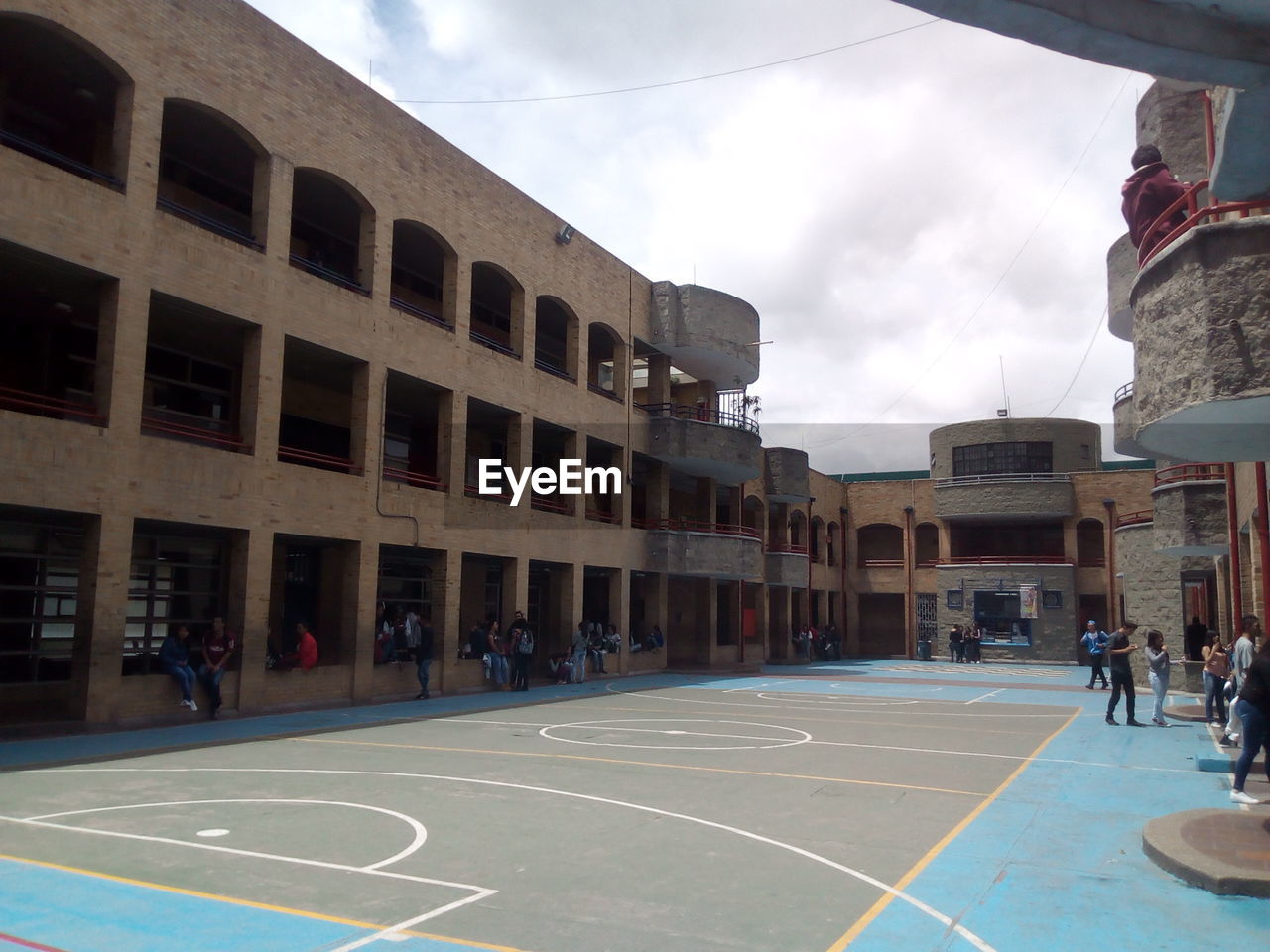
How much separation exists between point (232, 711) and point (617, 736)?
7.95 m

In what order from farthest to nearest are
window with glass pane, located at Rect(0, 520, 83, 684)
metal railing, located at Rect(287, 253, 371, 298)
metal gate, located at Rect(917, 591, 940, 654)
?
metal gate, located at Rect(917, 591, 940, 654) < metal railing, located at Rect(287, 253, 371, 298) < window with glass pane, located at Rect(0, 520, 83, 684)

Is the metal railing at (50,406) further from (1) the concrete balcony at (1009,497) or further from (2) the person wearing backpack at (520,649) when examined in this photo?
(1) the concrete balcony at (1009,497)

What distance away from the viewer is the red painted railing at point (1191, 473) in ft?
77.5

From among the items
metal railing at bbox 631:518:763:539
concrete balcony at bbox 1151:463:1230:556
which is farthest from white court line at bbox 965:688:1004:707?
metal railing at bbox 631:518:763:539

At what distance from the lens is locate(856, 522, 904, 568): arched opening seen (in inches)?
2251

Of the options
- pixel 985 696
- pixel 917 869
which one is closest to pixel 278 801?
pixel 917 869

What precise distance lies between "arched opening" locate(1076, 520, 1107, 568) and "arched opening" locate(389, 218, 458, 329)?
35.0 m

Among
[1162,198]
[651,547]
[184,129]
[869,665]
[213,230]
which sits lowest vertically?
[869,665]

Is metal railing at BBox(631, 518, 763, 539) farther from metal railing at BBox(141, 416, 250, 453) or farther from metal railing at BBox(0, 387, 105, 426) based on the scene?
metal railing at BBox(0, 387, 105, 426)

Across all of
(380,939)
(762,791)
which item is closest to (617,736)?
(762,791)

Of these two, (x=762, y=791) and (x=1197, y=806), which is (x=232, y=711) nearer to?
(x=762, y=791)

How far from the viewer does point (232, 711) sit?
1972 cm

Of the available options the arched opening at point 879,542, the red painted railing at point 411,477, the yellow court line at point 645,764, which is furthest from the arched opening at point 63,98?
the arched opening at point 879,542

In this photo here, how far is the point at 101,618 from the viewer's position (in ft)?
56.2
